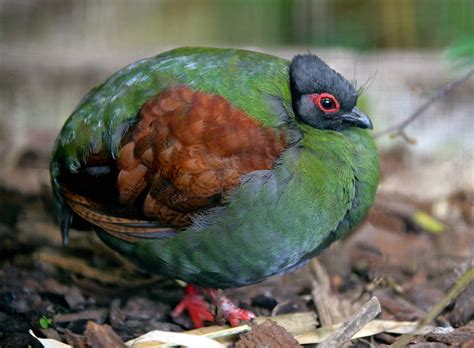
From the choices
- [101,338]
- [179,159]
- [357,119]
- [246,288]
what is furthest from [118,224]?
[357,119]

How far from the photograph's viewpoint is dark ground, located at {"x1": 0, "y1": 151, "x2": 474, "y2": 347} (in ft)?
13.2

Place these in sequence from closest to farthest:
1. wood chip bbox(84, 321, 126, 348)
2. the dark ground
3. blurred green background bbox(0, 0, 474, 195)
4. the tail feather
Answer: wood chip bbox(84, 321, 126, 348) < the tail feather < the dark ground < blurred green background bbox(0, 0, 474, 195)

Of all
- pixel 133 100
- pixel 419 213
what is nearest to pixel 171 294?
pixel 133 100

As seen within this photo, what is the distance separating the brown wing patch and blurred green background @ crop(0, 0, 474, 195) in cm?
232

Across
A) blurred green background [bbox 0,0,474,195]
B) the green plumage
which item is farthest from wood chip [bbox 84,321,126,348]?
blurred green background [bbox 0,0,474,195]

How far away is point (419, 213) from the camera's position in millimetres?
5844

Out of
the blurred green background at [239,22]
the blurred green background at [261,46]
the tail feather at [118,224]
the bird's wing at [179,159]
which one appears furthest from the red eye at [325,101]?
the blurred green background at [239,22]

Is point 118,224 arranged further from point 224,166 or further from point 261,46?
point 261,46

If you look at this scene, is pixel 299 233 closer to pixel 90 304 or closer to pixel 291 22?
pixel 90 304

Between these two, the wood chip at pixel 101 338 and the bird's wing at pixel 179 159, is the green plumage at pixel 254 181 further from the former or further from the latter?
the wood chip at pixel 101 338

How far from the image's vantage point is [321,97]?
3.93 m

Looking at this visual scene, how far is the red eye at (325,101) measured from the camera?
3930 mm

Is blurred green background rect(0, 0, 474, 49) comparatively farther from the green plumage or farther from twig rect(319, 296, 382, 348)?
twig rect(319, 296, 382, 348)

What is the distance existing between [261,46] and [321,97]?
4.05 m
